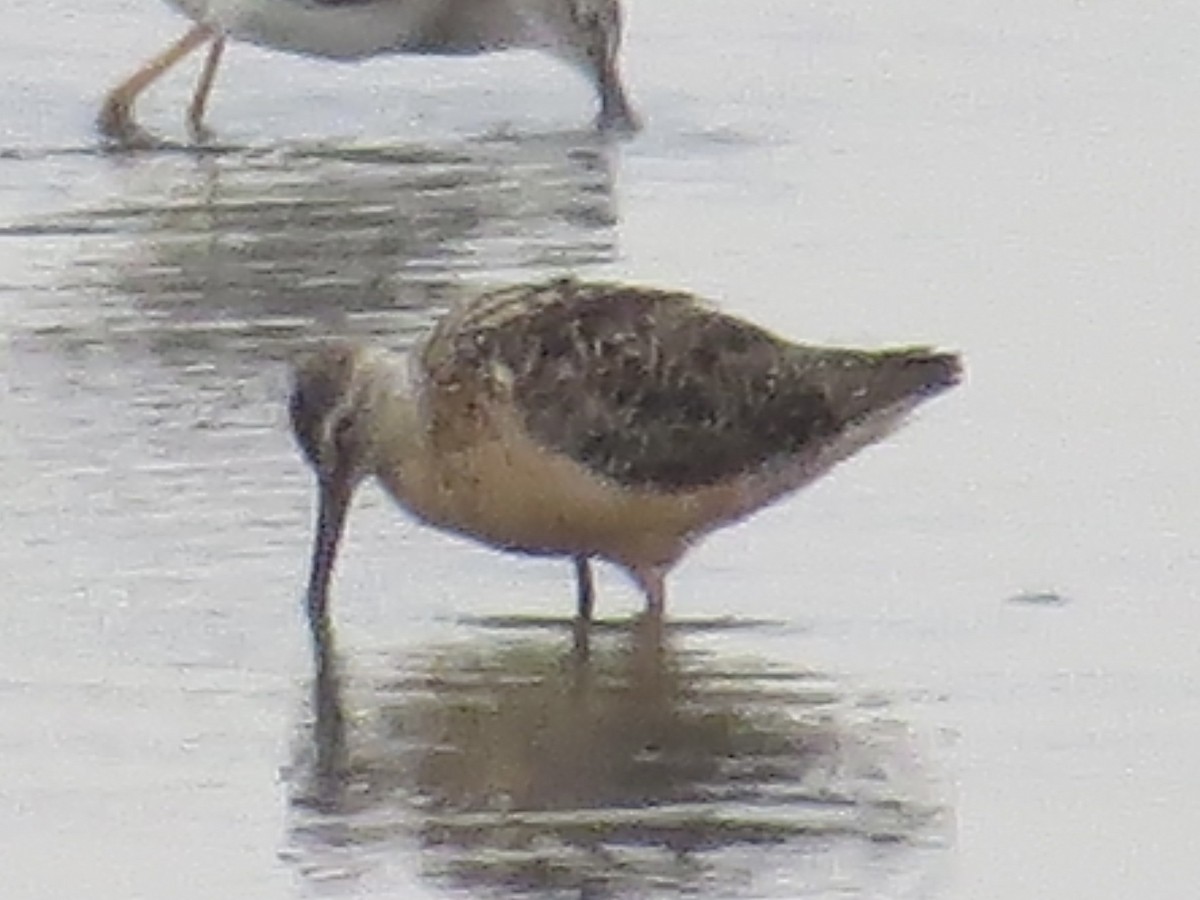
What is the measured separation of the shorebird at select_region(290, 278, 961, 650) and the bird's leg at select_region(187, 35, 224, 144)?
4693mm

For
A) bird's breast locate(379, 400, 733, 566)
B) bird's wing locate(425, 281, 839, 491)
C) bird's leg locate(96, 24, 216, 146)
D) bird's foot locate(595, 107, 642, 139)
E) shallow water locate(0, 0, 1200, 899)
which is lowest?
bird's leg locate(96, 24, 216, 146)

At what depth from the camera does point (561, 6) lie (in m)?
14.0

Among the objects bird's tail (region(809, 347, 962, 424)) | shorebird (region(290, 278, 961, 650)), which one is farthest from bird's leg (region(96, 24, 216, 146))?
bird's tail (region(809, 347, 962, 424))

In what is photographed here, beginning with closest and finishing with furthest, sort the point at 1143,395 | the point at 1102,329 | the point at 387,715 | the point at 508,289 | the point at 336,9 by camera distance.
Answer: the point at 387,715, the point at 508,289, the point at 1143,395, the point at 1102,329, the point at 336,9

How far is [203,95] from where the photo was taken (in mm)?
13062

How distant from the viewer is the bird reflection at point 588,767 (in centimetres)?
672

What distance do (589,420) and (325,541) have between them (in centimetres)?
51

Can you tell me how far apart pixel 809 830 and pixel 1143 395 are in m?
2.94

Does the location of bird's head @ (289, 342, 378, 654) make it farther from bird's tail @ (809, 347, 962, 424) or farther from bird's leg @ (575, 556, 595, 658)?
bird's tail @ (809, 347, 962, 424)

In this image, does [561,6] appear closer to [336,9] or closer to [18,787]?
[336,9]

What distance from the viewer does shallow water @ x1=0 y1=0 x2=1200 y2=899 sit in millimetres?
6867

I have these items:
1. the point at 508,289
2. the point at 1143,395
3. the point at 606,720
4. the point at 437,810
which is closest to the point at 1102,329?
the point at 1143,395

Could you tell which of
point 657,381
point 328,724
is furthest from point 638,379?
point 328,724

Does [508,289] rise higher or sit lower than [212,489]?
higher
